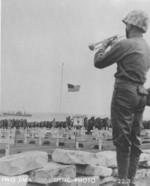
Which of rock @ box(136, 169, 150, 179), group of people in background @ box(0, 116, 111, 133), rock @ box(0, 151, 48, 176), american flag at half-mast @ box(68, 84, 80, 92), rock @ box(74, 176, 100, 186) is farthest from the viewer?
rock @ box(136, 169, 150, 179)

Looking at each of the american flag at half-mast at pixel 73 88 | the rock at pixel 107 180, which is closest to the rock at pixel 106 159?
the rock at pixel 107 180

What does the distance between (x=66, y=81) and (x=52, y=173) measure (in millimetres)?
819

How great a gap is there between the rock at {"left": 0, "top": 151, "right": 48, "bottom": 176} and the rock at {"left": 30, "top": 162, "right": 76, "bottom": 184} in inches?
2.0

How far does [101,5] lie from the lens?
3096 millimetres

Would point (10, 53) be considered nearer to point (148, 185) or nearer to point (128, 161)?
point (128, 161)

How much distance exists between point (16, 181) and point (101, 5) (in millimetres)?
1689

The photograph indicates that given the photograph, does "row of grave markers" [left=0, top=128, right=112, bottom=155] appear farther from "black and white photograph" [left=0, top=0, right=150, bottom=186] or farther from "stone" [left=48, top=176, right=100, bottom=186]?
"stone" [left=48, top=176, right=100, bottom=186]

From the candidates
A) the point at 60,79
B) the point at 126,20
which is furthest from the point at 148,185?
the point at 126,20

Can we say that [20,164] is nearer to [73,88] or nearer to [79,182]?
[79,182]

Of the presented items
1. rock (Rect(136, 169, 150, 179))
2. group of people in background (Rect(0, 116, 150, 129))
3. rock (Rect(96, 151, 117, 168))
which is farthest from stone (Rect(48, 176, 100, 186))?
rock (Rect(136, 169, 150, 179))

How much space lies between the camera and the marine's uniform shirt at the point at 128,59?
2182mm

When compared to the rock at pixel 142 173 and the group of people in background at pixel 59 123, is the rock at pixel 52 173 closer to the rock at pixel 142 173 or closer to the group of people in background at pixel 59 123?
the group of people in background at pixel 59 123

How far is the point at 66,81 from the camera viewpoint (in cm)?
302

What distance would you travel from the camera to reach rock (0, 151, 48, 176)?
237cm
